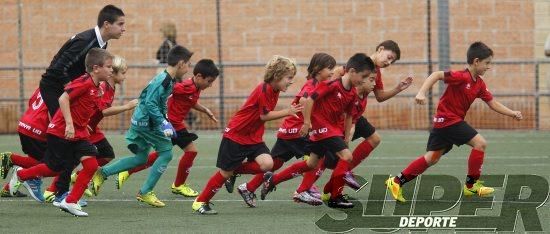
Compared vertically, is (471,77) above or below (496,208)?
above

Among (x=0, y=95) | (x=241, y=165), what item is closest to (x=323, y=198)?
(x=241, y=165)

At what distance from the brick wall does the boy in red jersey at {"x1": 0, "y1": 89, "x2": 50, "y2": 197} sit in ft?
30.9

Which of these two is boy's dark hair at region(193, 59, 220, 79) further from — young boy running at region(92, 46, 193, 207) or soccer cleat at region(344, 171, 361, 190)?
soccer cleat at region(344, 171, 361, 190)

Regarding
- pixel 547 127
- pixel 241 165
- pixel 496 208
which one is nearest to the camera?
pixel 496 208

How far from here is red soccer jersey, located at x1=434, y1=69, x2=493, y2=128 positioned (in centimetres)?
1169

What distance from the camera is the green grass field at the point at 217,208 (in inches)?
385

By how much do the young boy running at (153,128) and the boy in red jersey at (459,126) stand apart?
2.04 metres

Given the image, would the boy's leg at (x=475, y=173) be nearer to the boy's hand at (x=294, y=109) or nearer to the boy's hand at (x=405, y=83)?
the boy's hand at (x=405, y=83)

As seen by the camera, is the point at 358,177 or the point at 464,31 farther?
the point at 464,31

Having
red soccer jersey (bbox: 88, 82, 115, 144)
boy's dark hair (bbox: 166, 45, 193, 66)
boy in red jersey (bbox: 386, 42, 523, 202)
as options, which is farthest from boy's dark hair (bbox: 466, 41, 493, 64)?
red soccer jersey (bbox: 88, 82, 115, 144)

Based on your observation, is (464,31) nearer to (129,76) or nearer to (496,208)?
(129,76)

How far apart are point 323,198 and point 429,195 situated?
3.22 feet

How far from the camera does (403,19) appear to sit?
2130cm

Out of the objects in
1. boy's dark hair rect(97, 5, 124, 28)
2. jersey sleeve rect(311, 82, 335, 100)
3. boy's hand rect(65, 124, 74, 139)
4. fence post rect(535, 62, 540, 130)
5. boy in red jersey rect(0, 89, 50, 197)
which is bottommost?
fence post rect(535, 62, 540, 130)
